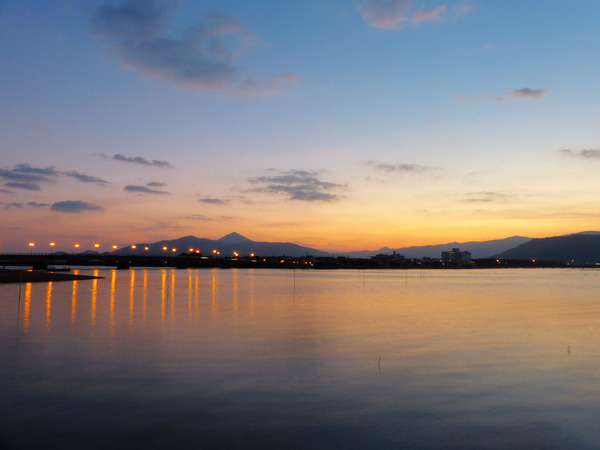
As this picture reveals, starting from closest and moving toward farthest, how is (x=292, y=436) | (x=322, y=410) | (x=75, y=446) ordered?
(x=75, y=446) < (x=292, y=436) < (x=322, y=410)

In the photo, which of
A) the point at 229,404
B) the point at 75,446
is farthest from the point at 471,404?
the point at 75,446

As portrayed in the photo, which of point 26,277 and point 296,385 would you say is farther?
point 26,277

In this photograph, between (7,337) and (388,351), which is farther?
(7,337)

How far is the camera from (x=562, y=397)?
53.3 ft

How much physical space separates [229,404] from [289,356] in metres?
8.13

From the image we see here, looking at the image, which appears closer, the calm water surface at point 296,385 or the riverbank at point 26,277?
the calm water surface at point 296,385

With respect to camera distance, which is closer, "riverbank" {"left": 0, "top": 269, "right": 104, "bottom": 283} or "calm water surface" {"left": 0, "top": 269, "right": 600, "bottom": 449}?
"calm water surface" {"left": 0, "top": 269, "right": 600, "bottom": 449}

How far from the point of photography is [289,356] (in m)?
23.0

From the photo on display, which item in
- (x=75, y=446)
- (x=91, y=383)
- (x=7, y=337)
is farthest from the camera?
(x=7, y=337)

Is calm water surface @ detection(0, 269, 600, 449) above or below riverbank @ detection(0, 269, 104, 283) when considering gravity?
below

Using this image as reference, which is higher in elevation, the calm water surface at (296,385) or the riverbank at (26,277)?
the riverbank at (26,277)

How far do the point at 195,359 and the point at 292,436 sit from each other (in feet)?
35.5

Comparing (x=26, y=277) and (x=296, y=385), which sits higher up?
(x=26, y=277)

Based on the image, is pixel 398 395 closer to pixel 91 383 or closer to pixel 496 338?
pixel 91 383
